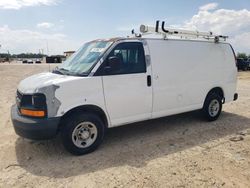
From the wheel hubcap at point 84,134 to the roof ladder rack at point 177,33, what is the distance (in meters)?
2.43

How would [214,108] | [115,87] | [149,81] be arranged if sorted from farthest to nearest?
[214,108] → [149,81] → [115,87]

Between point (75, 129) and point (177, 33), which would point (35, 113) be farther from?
point (177, 33)

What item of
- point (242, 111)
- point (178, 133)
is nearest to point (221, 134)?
point (178, 133)

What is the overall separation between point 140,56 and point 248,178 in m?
2.91

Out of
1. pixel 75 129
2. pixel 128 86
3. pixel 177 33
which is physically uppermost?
pixel 177 33

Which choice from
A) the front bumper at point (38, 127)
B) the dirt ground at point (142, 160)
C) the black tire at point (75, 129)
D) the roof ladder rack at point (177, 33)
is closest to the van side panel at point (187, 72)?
the roof ladder rack at point (177, 33)

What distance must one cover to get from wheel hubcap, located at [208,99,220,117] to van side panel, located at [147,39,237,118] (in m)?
0.40

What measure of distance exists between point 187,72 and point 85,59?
2473 millimetres

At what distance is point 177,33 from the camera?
6.02 m

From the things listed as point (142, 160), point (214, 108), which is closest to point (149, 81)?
point (142, 160)

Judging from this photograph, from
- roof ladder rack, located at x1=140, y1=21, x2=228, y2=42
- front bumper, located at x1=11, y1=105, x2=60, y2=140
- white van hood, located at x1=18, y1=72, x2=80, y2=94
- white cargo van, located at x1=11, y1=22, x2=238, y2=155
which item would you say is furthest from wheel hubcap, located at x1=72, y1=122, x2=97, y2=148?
roof ladder rack, located at x1=140, y1=21, x2=228, y2=42

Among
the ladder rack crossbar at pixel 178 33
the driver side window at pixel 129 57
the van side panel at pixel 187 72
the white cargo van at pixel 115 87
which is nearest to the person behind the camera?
the white cargo van at pixel 115 87

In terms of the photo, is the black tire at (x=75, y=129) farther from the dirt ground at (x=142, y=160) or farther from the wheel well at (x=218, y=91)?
the wheel well at (x=218, y=91)

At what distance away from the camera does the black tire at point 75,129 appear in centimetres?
433
